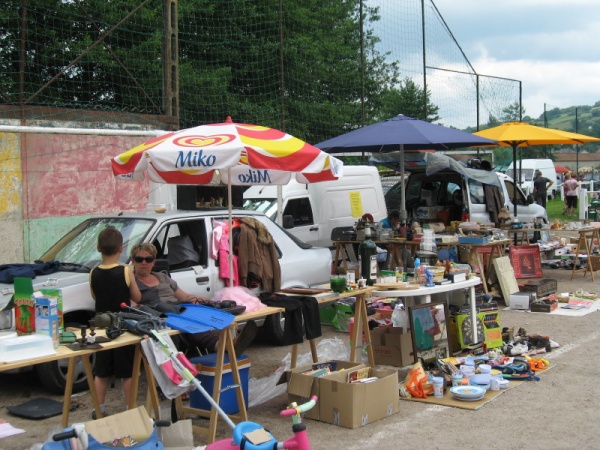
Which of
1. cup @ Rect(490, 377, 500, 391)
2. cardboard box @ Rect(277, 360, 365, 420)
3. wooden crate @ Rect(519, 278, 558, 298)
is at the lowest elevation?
cup @ Rect(490, 377, 500, 391)

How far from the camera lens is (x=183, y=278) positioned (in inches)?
301

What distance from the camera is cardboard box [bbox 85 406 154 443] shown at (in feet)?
15.0

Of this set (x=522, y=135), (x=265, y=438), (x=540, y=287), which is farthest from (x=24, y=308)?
(x=522, y=135)

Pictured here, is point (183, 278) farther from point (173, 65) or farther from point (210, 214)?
point (173, 65)

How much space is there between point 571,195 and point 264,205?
19.2 m

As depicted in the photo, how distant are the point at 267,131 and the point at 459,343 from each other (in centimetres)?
309

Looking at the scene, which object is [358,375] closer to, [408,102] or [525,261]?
[525,261]

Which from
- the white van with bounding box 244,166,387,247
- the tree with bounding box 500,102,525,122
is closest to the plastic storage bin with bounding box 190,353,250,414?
the white van with bounding box 244,166,387,247

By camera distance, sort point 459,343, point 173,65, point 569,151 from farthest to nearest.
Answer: point 569,151 < point 173,65 < point 459,343

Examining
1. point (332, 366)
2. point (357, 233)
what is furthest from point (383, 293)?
point (357, 233)

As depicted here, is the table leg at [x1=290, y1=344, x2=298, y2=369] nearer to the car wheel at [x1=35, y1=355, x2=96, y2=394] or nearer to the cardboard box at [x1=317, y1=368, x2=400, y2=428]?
the cardboard box at [x1=317, y1=368, x2=400, y2=428]

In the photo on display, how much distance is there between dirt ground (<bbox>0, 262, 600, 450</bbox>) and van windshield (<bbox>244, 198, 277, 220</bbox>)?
4685 mm

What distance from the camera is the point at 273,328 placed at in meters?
8.86

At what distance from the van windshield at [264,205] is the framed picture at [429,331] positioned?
4.96 meters
